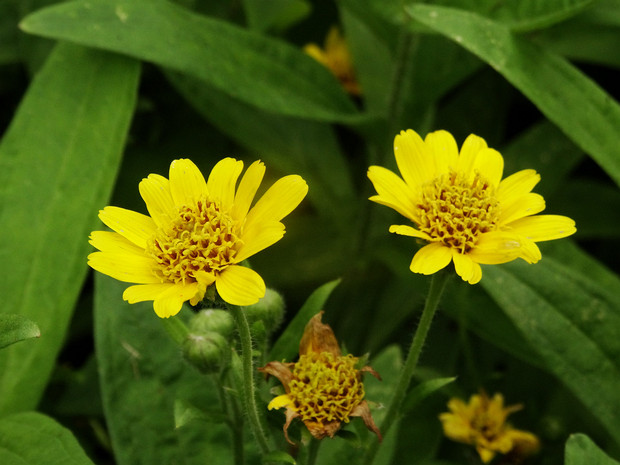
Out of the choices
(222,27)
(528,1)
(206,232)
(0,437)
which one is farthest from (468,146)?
(0,437)

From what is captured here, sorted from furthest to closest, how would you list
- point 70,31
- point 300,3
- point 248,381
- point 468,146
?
point 300,3
point 70,31
point 468,146
point 248,381

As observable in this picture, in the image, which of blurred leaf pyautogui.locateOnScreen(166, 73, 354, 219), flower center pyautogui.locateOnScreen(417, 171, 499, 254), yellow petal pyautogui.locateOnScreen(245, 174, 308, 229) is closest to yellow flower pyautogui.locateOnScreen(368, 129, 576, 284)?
flower center pyautogui.locateOnScreen(417, 171, 499, 254)

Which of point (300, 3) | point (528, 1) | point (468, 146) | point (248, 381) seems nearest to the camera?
point (248, 381)

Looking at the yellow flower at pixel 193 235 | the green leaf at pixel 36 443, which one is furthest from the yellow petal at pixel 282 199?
the green leaf at pixel 36 443

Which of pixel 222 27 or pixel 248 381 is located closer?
pixel 248 381

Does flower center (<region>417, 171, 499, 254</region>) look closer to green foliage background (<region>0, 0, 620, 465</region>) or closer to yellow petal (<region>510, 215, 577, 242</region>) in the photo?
yellow petal (<region>510, 215, 577, 242</region>)

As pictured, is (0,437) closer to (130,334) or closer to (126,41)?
(130,334)

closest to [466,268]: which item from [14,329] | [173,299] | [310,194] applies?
[173,299]

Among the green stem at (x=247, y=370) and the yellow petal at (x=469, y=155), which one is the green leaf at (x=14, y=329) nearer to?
the green stem at (x=247, y=370)
